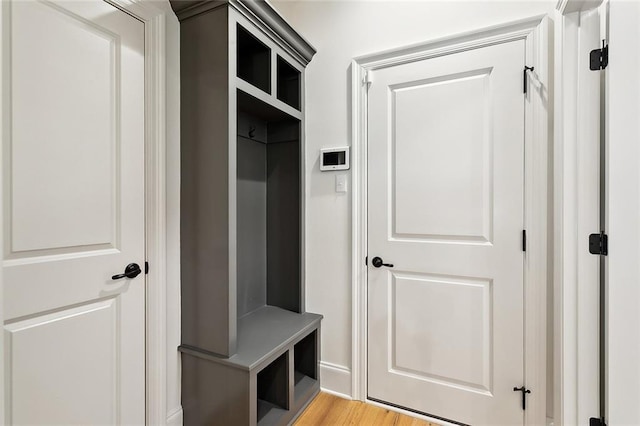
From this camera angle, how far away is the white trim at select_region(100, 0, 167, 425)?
1511mm

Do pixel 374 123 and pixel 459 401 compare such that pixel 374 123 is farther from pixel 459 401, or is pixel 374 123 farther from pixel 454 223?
pixel 459 401

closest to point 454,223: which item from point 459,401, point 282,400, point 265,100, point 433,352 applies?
point 433,352

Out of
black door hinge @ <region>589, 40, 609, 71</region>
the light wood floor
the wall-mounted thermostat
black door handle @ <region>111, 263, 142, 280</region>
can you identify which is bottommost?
the light wood floor

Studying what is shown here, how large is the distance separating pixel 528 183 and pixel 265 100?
1.50 meters

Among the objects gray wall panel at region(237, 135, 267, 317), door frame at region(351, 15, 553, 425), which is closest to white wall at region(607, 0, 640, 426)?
door frame at region(351, 15, 553, 425)

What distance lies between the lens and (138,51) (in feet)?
4.81

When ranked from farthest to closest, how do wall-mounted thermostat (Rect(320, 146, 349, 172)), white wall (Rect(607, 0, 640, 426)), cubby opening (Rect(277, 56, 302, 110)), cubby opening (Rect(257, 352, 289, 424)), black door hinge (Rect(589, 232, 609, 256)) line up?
1. cubby opening (Rect(277, 56, 302, 110))
2. wall-mounted thermostat (Rect(320, 146, 349, 172))
3. cubby opening (Rect(257, 352, 289, 424))
4. black door hinge (Rect(589, 232, 609, 256))
5. white wall (Rect(607, 0, 640, 426))

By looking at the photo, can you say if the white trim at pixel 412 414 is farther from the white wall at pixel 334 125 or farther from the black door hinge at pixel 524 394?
the black door hinge at pixel 524 394

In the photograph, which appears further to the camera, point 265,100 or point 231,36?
point 265,100

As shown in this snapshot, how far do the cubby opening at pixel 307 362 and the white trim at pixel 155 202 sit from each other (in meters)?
0.86

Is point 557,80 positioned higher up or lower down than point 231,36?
lower down

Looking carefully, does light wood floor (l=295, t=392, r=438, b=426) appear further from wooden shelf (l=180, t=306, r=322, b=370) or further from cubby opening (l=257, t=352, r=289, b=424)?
wooden shelf (l=180, t=306, r=322, b=370)

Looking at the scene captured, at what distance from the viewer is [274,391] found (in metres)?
1.82

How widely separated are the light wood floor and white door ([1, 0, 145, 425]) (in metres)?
0.95
